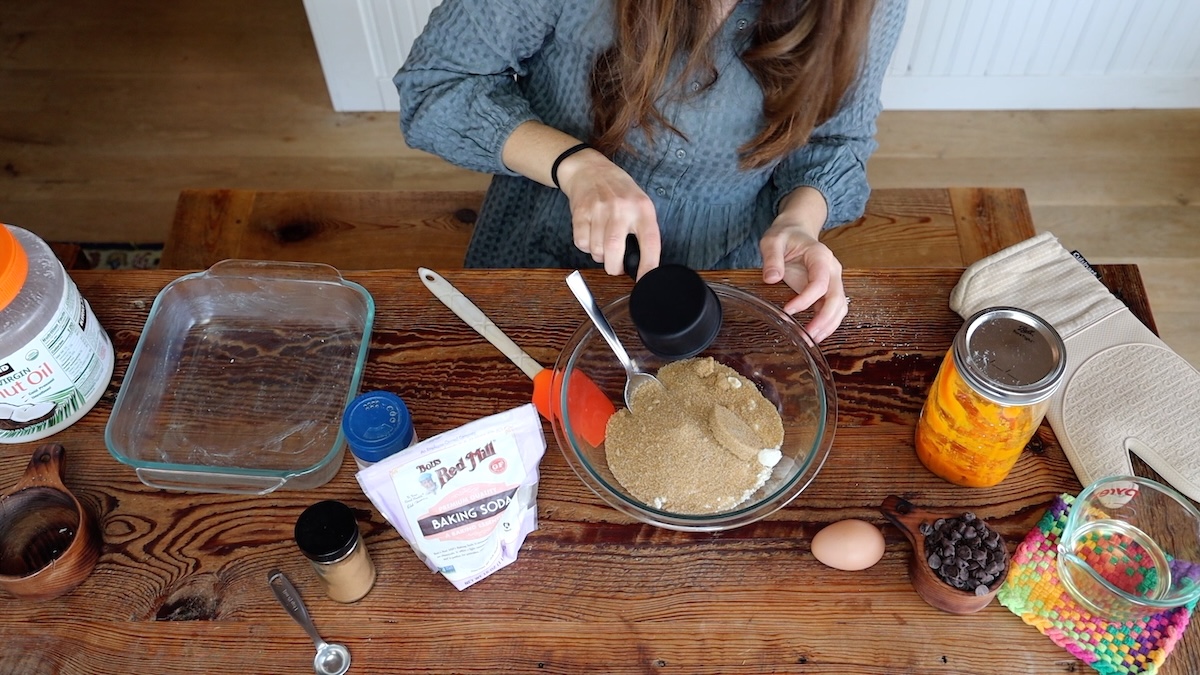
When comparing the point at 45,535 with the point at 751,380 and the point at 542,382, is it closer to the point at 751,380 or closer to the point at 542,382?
the point at 542,382

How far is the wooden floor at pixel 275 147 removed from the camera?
2109mm

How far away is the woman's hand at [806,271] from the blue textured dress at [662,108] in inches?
5.2

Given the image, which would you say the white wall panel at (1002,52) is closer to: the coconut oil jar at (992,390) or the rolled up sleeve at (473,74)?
the rolled up sleeve at (473,74)

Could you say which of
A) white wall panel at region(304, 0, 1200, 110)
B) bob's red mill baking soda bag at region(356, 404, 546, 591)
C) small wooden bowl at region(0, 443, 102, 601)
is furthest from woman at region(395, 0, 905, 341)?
white wall panel at region(304, 0, 1200, 110)

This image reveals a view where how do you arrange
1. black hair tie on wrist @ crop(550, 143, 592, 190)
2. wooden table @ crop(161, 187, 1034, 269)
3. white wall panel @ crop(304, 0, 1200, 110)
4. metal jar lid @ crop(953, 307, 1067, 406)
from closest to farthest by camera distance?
metal jar lid @ crop(953, 307, 1067, 406) < black hair tie on wrist @ crop(550, 143, 592, 190) < wooden table @ crop(161, 187, 1034, 269) < white wall panel @ crop(304, 0, 1200, 110)

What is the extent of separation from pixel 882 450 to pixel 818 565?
0.15m

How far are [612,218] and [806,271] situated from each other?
8.7 inches

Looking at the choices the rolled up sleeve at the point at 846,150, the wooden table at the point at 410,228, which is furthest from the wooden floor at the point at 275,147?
the rolled up sleeve at the point at 846,150

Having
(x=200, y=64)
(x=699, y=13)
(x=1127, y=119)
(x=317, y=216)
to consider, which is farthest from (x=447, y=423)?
(x=1127, y=119)

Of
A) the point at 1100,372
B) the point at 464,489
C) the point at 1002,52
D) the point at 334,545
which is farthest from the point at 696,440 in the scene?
the point at 1002,52

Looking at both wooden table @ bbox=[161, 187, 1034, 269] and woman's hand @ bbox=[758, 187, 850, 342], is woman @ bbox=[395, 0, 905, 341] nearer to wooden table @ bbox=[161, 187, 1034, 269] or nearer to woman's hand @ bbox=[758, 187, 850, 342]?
woman's hand @ bbox=[758, 187, 850, 342]

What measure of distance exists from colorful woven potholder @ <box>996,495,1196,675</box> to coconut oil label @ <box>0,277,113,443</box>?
93 centimetres

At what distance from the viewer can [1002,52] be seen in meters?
2.04

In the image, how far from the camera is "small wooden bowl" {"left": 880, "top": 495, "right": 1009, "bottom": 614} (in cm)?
82
